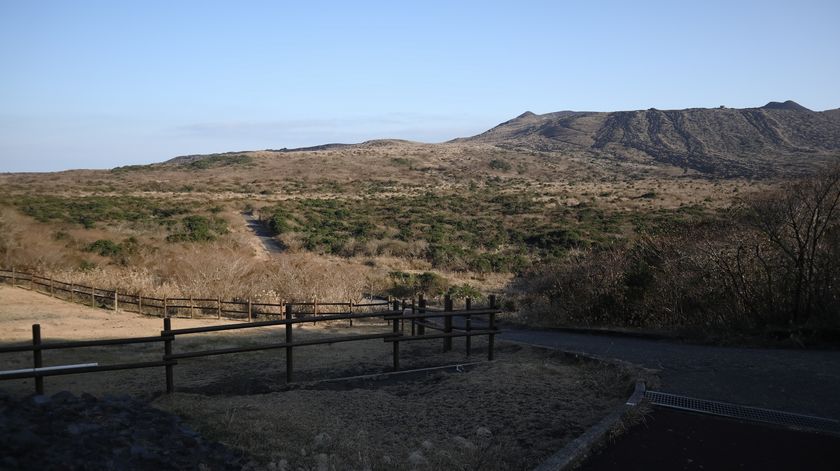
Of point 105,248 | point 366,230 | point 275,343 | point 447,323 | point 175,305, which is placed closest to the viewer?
point 447,323

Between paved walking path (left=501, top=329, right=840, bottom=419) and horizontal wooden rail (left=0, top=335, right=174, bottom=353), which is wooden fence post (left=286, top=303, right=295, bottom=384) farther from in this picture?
paved walking path (left=501, top=329, right=840, bottom=419)

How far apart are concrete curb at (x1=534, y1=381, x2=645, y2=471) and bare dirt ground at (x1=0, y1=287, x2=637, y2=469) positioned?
0.94 feet

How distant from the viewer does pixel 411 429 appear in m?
7.21

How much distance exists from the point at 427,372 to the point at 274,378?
2.51 meters

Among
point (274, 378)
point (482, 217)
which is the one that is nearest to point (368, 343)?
point (274, 378)

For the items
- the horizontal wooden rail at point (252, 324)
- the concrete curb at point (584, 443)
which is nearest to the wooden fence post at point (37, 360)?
the horizontal wooden rail at point (252, 324)

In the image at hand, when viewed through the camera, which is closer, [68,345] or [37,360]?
[37,360]

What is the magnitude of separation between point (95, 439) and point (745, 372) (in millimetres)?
8082

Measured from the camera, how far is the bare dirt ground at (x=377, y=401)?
627 cm

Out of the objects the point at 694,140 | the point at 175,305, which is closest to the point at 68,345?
the point at 175,305

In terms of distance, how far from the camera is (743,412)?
23.7ft

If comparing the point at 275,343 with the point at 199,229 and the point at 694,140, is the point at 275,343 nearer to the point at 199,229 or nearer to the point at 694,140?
the point at 199,229

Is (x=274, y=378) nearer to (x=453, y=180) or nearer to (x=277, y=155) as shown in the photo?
(x=453, y=180)

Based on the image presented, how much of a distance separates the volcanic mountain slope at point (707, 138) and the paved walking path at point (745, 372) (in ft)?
199
